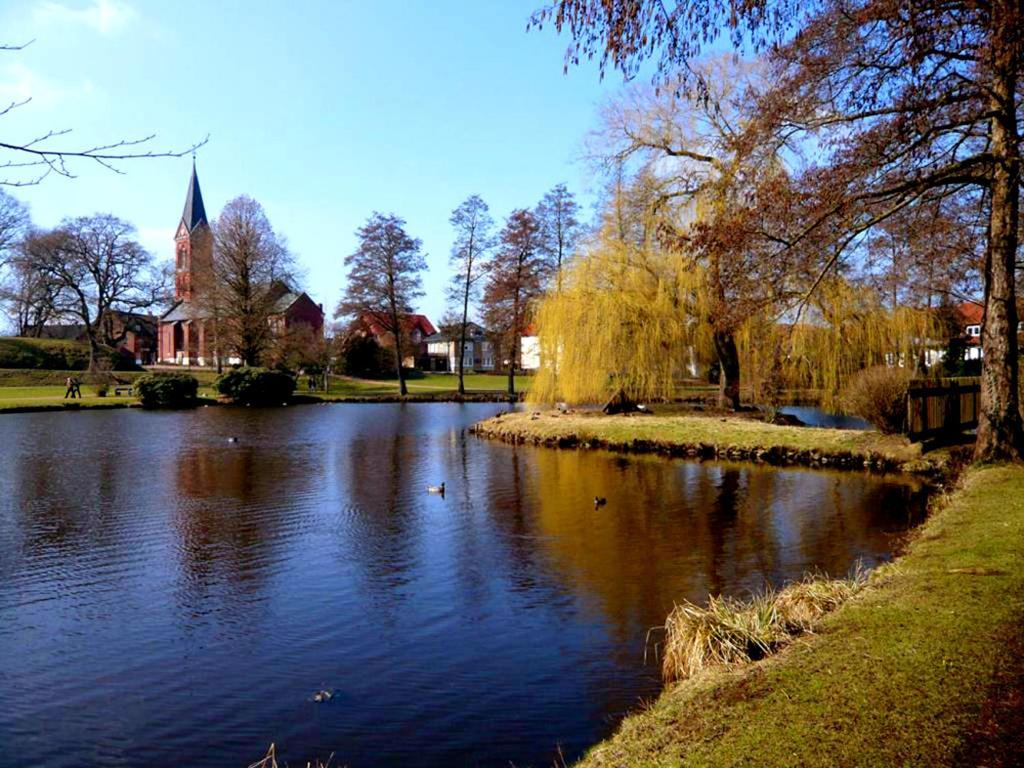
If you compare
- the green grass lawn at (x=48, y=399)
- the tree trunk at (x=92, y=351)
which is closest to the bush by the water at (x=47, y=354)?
the tree trunk at (x=92, y=351)

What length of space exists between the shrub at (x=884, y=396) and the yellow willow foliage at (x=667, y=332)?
547cm

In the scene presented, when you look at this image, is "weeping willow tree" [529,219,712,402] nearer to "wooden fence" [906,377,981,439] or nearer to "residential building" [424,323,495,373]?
"wooden fence" [906,377,981,439]

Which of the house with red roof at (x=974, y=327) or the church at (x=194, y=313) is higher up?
the church at (x=194, y=313)

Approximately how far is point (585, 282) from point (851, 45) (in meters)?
15.5

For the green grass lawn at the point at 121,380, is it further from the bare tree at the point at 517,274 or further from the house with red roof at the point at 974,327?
the house with red roof at the point at 974,327

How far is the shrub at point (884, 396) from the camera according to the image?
17.6 meters

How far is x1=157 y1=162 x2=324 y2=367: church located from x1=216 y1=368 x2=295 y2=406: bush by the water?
843 cm

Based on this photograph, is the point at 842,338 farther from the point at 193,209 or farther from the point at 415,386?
the point at 193,209

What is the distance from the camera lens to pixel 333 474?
17828 mm

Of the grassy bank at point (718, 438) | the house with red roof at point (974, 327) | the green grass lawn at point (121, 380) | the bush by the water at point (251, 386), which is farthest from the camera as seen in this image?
the bush by the water at point (251, 386)

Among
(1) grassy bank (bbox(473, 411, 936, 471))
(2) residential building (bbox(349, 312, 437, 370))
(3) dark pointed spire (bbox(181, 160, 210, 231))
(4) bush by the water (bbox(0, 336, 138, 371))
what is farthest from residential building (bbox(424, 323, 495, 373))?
(1) grassy bank (bbox(473, 411, 936, 471))

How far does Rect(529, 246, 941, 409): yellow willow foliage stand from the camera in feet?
80.5

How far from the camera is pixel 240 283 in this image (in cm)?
4775

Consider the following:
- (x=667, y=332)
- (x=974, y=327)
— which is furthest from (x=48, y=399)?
(x=974, y=327)
